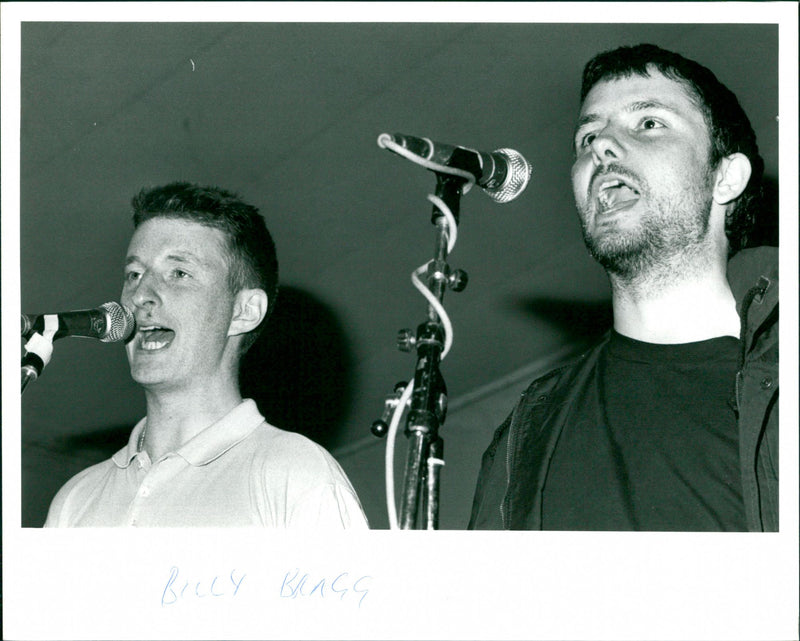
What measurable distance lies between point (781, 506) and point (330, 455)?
766mm

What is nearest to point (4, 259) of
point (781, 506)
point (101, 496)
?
point (101, 496)

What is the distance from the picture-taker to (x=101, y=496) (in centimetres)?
176

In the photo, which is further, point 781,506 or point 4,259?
point 4,259

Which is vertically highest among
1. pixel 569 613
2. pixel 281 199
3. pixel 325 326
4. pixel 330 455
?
pixel 281 199

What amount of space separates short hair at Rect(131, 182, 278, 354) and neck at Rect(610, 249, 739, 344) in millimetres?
673

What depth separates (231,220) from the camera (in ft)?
6.24

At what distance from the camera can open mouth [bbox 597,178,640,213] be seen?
1.71 m

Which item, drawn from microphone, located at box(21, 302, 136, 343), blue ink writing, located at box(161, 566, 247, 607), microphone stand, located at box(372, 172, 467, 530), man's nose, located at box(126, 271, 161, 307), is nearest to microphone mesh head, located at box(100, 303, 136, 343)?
microphone, located at box(21, 302, 136, 343)

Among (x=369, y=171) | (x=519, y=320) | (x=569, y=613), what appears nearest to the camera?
(x=569, y=613)

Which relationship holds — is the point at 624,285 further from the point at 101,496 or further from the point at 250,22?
the point at 101,496

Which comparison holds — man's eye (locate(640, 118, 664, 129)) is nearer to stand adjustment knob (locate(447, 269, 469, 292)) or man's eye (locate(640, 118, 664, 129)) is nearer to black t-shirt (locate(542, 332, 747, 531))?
black t-shirt (locate(542, 332, 747, 531))

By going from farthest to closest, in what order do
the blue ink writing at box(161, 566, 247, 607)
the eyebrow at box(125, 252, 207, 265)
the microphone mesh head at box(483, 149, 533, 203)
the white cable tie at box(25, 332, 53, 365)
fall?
1. the eyebrow at box(125, 252, 207, 265)
2. the blue ink writing at box(161, 566, 247, 607)
3. the white cable tie at box(25, 332, 53, 365)
4. the microphone mesh head at box(483, 149, 533, 203)

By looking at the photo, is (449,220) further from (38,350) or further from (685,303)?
(38,350)

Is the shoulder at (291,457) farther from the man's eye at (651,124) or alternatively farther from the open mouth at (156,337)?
the man's eye at (651,124)
